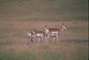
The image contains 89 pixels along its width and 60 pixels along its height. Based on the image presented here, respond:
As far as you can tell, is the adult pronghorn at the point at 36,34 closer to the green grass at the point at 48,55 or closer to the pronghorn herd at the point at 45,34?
the pronghorn herd at the point at 45,34

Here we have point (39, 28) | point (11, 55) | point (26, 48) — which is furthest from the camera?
point (39, 28)

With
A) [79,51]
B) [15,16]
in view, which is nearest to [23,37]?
[15,16]

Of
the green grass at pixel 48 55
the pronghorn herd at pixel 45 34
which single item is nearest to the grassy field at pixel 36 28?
the green grass at pixel 48 55

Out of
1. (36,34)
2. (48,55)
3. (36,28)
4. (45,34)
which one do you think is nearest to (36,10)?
(36,28)

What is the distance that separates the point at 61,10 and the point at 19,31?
3151mm

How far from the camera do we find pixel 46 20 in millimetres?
9594

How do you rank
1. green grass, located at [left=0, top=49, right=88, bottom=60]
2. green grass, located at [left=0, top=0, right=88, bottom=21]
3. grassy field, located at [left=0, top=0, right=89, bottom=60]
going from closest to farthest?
green grass, located at [left=0, top=49, right=88, bottom=60]
grassy field, located at [left=0, top=0, right=89, bottom=60]
green grass, located at [left=0, top=0, right=88, bottom=21]

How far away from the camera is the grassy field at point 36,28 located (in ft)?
15.6

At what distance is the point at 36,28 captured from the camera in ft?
26.7

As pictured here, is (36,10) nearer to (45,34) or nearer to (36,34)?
(45,34)

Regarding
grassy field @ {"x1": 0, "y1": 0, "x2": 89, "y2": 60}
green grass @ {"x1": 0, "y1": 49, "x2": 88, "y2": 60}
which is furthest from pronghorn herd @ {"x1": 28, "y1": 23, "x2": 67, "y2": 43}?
green grass @ {"x1": 0, "y1": 49, "x2": 88, "y2": 60}

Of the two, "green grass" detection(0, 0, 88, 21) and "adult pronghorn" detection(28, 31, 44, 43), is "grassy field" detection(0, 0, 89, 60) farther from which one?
"adult pronghorn" detection(28, 31, 44, 43)

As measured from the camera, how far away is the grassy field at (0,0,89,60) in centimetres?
476

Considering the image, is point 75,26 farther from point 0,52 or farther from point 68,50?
point 0,52
